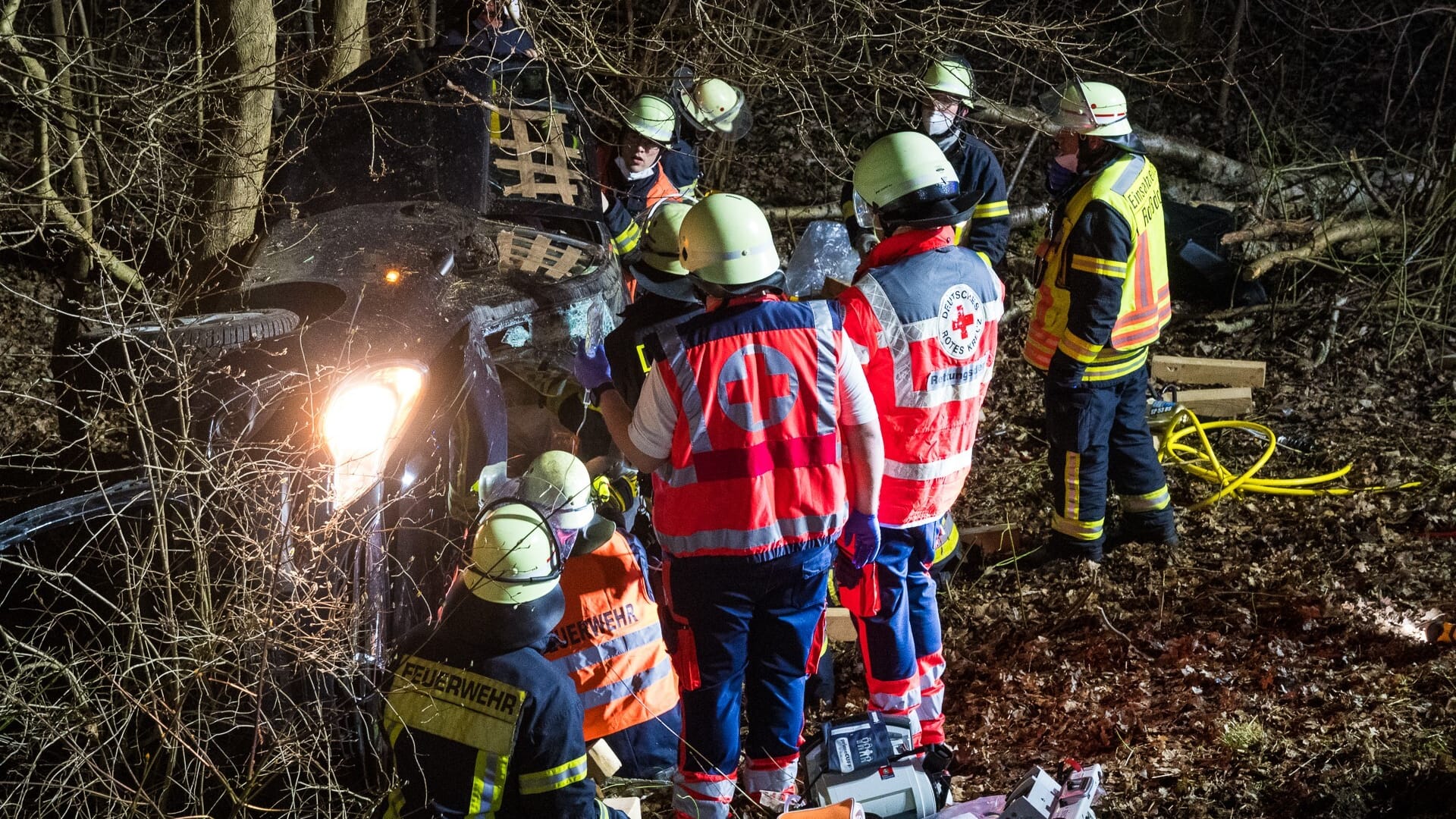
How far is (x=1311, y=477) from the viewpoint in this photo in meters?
5.80

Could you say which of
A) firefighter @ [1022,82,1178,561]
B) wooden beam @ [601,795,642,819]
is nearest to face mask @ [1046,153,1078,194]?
firefighter @ [1022,82,1178,561]

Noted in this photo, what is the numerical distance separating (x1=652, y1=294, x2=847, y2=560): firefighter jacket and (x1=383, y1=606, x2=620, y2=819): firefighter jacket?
2.33 ft

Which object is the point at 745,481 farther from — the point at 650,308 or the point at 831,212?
the point at 831,212

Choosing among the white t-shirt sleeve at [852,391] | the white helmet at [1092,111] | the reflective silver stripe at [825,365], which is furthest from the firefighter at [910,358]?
the white helmet at [1092,111]

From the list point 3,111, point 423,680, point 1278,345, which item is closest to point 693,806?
point 423,680

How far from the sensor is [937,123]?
5562mm

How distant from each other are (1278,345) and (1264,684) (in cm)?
372

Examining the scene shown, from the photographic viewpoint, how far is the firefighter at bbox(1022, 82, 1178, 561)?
4750 mm

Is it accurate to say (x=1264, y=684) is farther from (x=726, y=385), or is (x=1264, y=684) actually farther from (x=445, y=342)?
(x=445, y=342)

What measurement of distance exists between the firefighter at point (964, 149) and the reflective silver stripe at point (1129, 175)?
2.51ft

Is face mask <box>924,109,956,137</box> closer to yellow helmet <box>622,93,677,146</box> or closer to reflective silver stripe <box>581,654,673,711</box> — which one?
yellow helmet <box>622,93,677,146</box>

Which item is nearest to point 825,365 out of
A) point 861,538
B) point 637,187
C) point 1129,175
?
point 861,538

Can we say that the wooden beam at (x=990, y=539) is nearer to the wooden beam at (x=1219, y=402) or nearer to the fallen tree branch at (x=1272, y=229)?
the wooden beam at (x=1219, y=402)

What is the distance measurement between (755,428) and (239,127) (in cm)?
306
